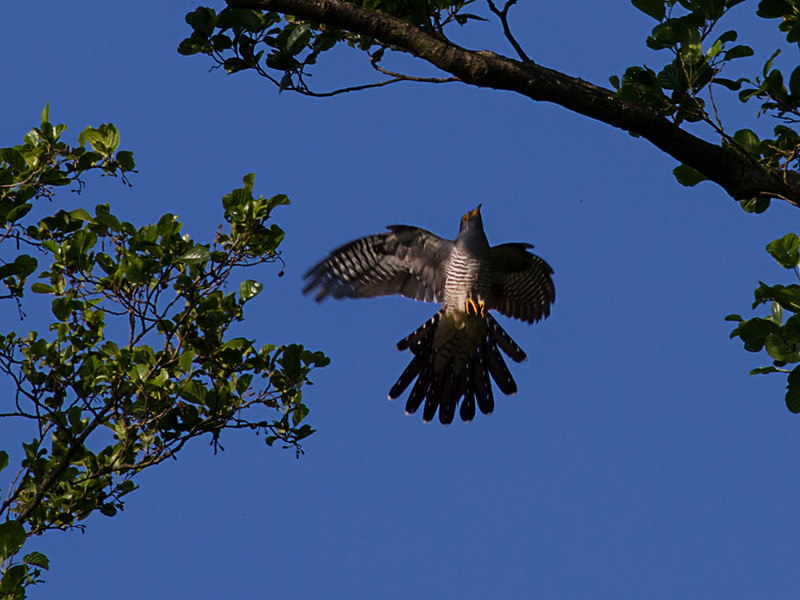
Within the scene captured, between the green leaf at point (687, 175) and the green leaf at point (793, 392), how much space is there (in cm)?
113

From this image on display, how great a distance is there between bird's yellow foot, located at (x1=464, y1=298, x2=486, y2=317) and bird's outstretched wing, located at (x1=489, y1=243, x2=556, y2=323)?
1.29 ft

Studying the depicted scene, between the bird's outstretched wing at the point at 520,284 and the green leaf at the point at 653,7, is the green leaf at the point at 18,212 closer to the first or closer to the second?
the green leaf at the point at 653,7

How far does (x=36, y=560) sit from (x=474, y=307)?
12.8 feet

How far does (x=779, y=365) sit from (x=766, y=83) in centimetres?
119

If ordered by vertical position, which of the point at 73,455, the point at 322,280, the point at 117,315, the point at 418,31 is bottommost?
the point at 73,455

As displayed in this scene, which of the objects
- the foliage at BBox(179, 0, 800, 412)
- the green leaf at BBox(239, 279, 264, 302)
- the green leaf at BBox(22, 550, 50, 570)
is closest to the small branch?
the foliage at BBox(179, 0, 800, 412)

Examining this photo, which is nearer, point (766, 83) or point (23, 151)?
point (766, 83)

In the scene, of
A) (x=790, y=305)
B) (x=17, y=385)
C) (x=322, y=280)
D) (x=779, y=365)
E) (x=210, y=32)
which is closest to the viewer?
(x=790, y=305)

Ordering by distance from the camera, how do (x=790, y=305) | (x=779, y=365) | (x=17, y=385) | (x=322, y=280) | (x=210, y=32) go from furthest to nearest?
(x=322, y=280) < (x=17, y=385) < (x=210, y=32) < (x=779, y=365) < (x=790, y=305)

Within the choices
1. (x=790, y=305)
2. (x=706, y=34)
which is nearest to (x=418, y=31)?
(x=706, y=34)

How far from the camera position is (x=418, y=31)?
3.54 m

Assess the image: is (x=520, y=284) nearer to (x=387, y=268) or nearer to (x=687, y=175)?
(x=387, y=268)

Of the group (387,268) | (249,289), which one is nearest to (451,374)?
(387,268)

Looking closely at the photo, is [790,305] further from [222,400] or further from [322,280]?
[322,280]
